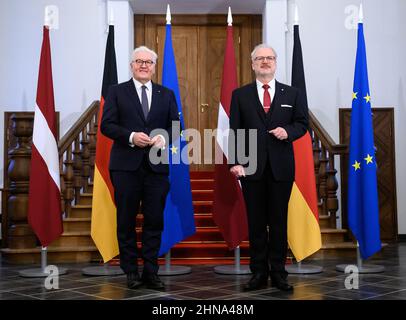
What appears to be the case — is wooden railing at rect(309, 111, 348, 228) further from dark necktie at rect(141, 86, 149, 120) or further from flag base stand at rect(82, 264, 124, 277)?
dark necktie at rect(141, 86, 149, 120)

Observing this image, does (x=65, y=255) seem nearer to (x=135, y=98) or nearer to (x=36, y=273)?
(x=36, y=273)

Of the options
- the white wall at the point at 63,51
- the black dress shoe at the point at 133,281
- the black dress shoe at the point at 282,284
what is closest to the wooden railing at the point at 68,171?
the white wall at the point at 63,51

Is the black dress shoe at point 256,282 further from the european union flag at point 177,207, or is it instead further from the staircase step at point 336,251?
the staircase step at point 336,251

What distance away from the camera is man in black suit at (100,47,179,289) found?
356 centimetres

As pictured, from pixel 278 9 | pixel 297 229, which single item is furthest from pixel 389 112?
pixel 297 229

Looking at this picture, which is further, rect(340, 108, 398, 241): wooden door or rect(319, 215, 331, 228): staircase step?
rect(340, 108, 398, 241): wooden door

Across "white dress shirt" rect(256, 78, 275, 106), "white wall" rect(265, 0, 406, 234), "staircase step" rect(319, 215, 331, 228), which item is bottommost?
"staircase step" rect(319, 215, 331, 228)

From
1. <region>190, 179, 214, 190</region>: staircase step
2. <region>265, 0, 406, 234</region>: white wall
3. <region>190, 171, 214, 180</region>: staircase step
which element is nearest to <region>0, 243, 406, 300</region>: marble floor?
<region>190, 179, 214, 190</region>: staircase step

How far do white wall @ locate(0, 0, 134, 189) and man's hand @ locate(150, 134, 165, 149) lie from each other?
4.00 meters

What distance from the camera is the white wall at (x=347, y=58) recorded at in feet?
23.8

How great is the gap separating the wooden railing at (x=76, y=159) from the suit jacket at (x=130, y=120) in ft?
7.13

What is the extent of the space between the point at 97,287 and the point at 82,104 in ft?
12.9

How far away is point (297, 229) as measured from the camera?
14.7 feet

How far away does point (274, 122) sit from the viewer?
357 centimetres
